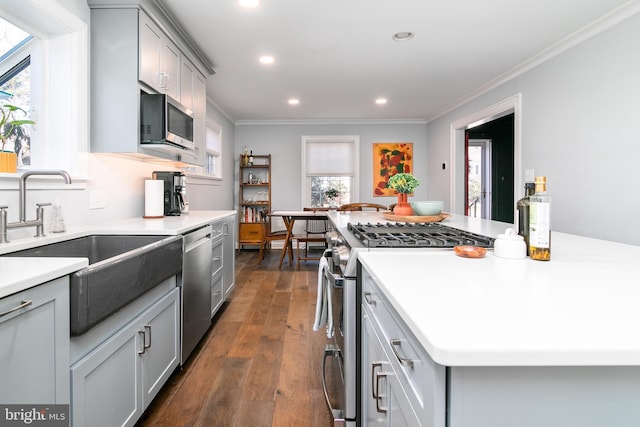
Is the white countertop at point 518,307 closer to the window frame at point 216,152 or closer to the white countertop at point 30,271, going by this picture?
the white countertop at point 30,271

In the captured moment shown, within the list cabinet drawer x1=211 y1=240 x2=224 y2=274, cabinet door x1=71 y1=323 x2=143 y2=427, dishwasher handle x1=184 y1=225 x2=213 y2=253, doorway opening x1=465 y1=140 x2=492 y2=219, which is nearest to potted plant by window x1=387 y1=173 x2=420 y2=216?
dishwasher handle x1=184 y1=225 x2=213 y2=253

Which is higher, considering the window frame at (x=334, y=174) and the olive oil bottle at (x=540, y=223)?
the window frame at (x=334, y=174)

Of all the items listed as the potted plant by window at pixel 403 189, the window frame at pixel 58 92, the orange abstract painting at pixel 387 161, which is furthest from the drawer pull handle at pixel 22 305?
the orange abstract painting at pixel 387 161

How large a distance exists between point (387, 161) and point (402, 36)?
354cm

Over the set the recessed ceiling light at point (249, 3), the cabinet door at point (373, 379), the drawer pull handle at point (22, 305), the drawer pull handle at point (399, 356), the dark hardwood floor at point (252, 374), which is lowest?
the dark hardwood floor at point (252, 374)

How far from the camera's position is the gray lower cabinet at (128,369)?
3.67 ft

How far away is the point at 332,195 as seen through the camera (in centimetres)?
613

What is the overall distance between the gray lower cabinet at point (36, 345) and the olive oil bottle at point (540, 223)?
145 centimetres

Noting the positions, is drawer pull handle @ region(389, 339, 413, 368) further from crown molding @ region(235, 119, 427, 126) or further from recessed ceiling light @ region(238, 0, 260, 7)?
crown molding @ region(235, 119, 427, 126)

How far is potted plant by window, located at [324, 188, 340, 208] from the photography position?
6.11 meters

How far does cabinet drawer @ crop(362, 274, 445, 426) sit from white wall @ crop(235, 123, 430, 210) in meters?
5.47

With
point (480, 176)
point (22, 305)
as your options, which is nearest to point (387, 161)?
point (480, 176)

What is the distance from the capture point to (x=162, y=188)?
2.66 metres

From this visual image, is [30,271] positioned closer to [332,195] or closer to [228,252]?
[228,252]
